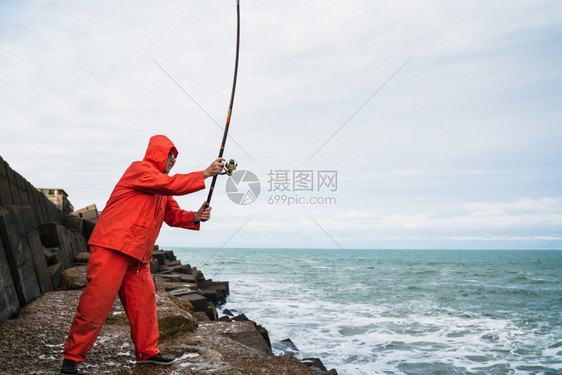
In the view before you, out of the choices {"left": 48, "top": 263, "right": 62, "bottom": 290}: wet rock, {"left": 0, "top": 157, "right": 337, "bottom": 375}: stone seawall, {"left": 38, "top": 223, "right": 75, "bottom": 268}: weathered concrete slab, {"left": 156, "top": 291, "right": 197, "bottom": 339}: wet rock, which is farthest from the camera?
{"left": 38, "top": 223, "right": 75, "bottom": 268}: weathered concrete slab

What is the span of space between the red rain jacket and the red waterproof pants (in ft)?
0.31

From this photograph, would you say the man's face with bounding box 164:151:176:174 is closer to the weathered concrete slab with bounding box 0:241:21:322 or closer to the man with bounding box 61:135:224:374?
the man with bounding box 61:135:224:374

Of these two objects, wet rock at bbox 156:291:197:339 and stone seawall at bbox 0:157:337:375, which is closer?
stone seawall at bbox 0:157:337:375

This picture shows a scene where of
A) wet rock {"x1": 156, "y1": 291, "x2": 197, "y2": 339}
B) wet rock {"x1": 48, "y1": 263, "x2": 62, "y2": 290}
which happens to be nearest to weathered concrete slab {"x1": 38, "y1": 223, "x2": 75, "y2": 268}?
wet rock {"x1": 48, "y1": 263, "x2": 62, "y2": 290}

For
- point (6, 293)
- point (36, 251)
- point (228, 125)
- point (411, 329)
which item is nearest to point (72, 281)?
point (36, 251)

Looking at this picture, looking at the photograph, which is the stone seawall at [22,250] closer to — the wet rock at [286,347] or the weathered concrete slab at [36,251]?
the weathered concrete slab at [36,251]

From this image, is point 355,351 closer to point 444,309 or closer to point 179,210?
point 179,210

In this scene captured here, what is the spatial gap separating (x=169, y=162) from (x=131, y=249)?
2.33ft

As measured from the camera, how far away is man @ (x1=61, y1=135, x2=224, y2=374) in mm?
2949

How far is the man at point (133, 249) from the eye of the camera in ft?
9.68

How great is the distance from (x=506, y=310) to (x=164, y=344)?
49.1 ft

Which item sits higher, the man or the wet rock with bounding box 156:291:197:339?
the man

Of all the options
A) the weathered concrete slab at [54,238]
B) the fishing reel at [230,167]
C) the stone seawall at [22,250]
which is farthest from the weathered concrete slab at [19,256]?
the fishing reel at [230,167]

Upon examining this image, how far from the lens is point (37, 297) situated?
4.91 metres
